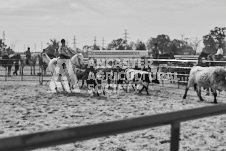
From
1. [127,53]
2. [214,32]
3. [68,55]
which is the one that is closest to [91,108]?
[68,55]

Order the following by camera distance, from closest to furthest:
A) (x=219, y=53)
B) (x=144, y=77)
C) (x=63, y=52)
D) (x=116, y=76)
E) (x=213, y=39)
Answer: (x=144, y=77)
(x=63, y=52)
(x=116, y=76)
(x=219, y=53)
(x=213, y=39)

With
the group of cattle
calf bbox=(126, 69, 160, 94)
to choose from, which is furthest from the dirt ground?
calf bbox=(126, 69, 160, 94)

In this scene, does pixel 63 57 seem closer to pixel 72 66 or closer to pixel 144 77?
pixel 72 66

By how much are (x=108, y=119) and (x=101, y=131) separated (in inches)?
223

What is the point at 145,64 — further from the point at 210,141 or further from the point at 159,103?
the point at 210,141

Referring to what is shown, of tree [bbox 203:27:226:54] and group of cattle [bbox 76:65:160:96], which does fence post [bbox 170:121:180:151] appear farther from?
tree [bbox 203:27:226:54]

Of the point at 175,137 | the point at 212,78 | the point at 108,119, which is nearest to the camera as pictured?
the point at 175,137

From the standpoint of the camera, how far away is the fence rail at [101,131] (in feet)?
4.14

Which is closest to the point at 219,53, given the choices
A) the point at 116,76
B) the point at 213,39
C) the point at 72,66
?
the point at 116,76

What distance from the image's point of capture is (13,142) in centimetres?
123

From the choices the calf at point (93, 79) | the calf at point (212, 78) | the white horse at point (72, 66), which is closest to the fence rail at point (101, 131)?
the calf at point (212, 78)

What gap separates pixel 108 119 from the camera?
23.3 feet

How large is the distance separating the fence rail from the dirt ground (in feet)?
9.88

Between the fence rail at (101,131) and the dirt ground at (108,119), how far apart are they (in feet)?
9.88
